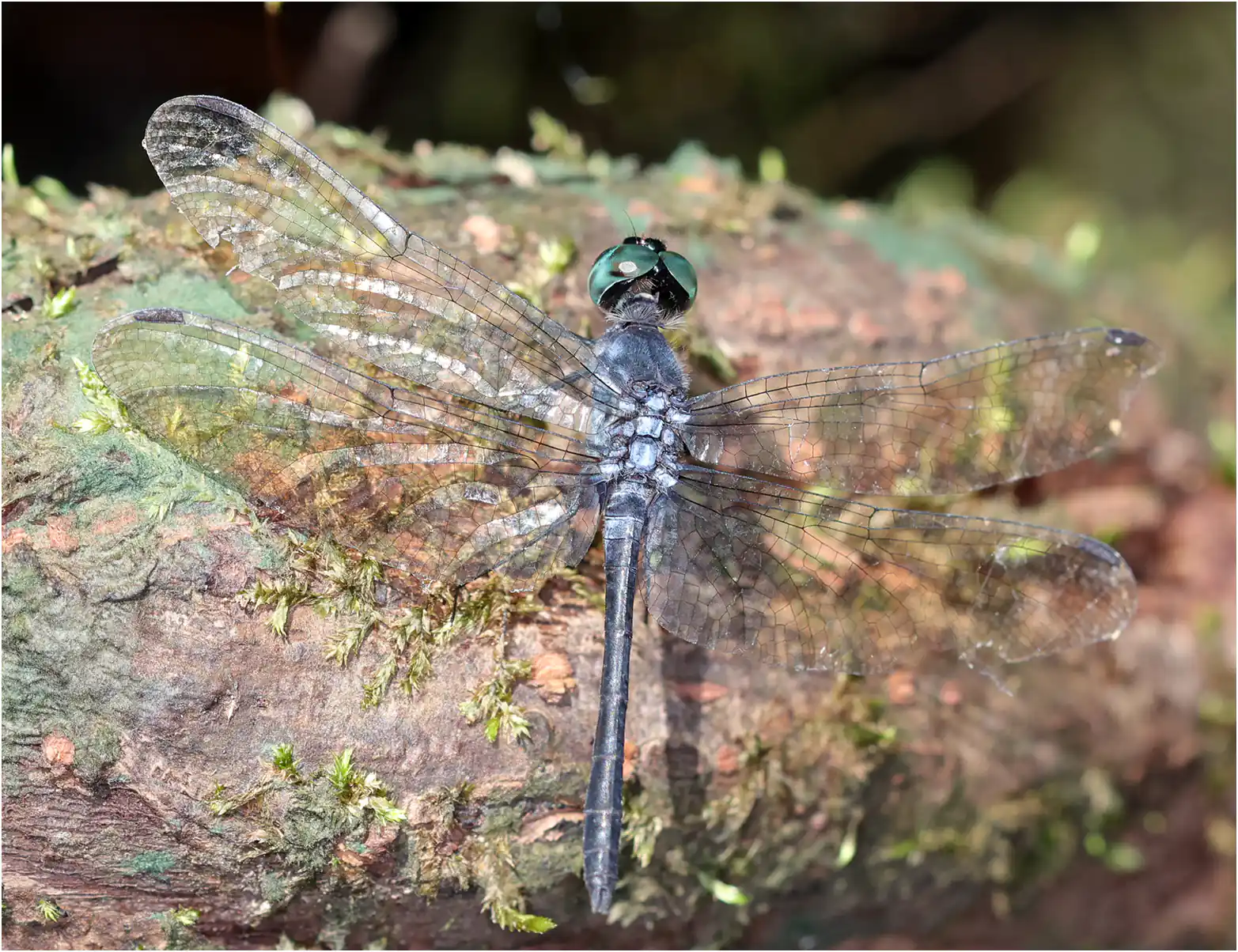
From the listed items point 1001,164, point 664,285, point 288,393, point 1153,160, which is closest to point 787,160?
point 1001,164

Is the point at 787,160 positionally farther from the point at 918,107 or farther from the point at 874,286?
the point at 874,286

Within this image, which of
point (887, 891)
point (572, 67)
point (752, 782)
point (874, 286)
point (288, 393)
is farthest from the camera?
point (572, 67)

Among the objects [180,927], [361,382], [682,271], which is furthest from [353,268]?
[180,927]

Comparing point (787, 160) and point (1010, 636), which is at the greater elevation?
point (787, 160)

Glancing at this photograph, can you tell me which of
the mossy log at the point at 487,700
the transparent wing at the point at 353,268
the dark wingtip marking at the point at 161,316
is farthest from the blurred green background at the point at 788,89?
the dark wingtip marking at the point at 161,316

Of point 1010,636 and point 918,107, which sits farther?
point 918,107

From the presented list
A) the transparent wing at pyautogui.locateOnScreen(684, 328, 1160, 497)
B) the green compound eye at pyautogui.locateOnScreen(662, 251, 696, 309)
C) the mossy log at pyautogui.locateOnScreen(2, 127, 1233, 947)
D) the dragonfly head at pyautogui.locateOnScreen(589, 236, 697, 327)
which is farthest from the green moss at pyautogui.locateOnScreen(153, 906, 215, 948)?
the green compound eye at pyautogui.locateOnScreen(662, 251, 696, 309)

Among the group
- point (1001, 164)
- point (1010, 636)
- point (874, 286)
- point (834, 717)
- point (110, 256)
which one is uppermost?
point (1001, 164)
